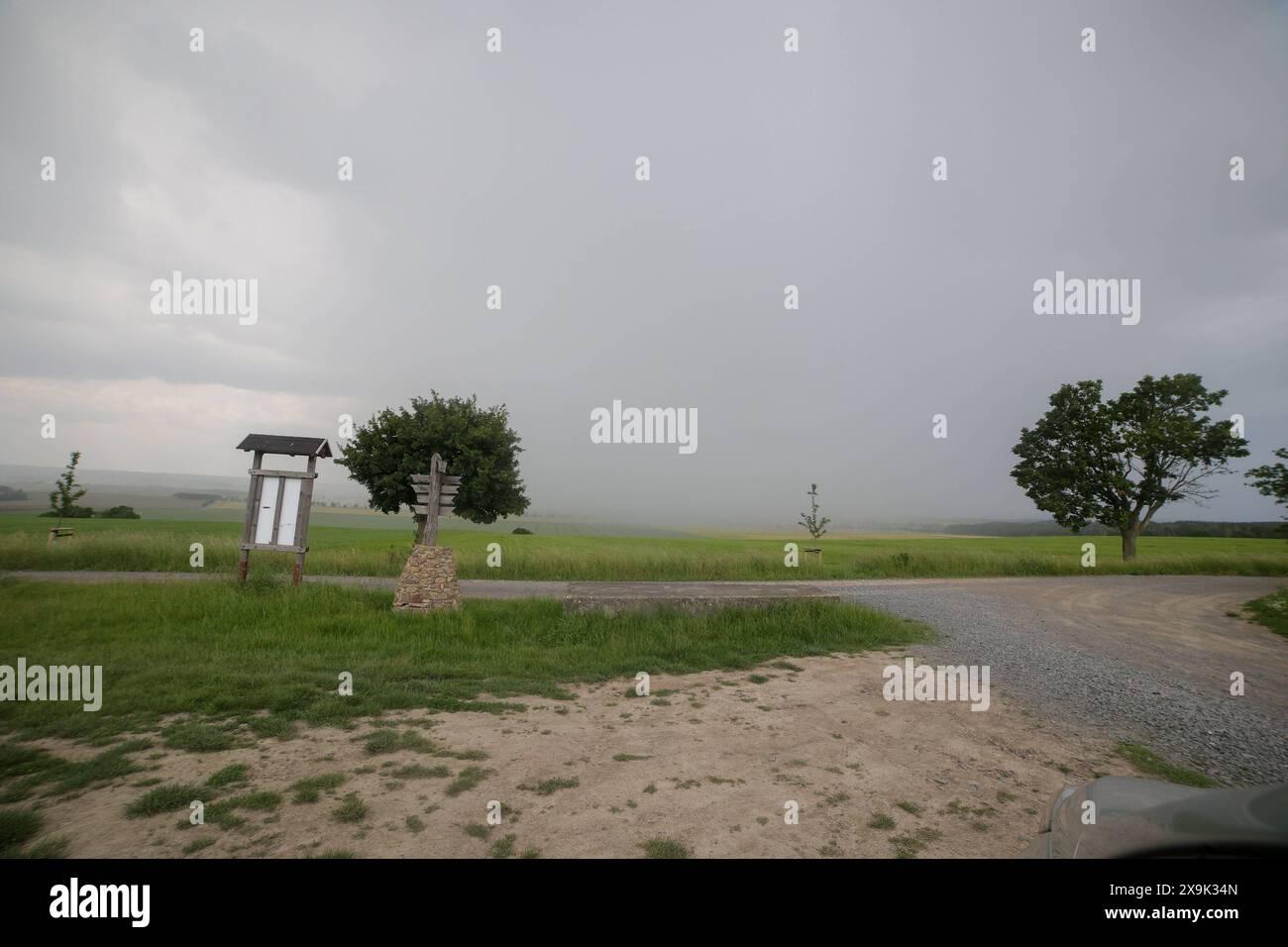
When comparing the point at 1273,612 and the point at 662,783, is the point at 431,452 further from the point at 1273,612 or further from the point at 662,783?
the point at 1273,612

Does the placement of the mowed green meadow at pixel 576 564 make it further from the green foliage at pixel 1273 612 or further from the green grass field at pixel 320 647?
the green foliage at pixel 1273 612

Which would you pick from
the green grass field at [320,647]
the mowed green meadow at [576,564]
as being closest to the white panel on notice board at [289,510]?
the green grass field at [320,647]

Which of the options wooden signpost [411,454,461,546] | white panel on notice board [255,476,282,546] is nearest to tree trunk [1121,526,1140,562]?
wooden signpost [411,454,461,546]

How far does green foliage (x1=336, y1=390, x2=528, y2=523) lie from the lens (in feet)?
84.1

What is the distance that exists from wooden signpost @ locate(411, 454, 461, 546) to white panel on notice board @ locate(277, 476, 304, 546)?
10.8 feet

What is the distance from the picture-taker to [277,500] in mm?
12430

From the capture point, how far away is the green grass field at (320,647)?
18.1 ft

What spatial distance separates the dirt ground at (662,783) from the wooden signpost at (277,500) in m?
8.30

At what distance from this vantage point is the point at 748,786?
4125 mm

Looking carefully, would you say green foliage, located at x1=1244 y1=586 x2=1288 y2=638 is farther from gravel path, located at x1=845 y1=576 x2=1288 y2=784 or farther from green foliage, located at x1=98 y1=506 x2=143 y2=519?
green foliage, located at x1=98 y1=506 x2=143 y2=519

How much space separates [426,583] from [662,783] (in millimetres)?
7394

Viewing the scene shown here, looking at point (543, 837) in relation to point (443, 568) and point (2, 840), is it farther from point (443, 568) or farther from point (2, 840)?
point (443, 568)
